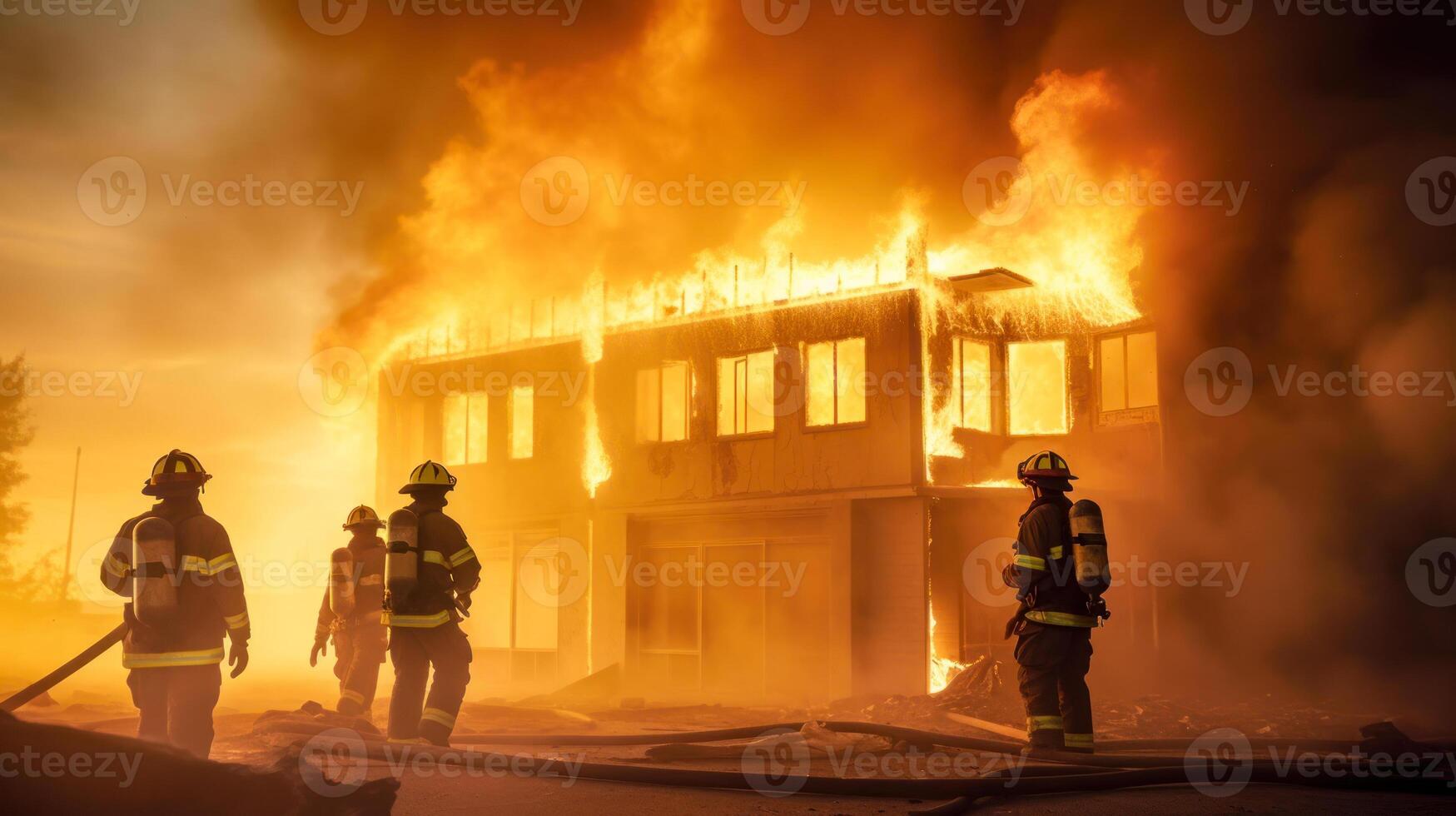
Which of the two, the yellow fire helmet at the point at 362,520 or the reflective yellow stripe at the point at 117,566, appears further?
the yellow fire helmet at the point at 362,520

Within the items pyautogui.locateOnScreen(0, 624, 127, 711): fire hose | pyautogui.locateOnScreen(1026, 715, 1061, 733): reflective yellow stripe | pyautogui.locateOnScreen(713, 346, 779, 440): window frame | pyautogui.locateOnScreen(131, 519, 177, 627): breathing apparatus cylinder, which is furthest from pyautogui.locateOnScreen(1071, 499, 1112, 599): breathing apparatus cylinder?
pyautogui.locateOnScreen(713, 346, 779, 440): window frame

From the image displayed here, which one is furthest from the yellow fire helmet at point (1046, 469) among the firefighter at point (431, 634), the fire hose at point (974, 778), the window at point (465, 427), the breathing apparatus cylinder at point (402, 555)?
the window at point (465, 427)

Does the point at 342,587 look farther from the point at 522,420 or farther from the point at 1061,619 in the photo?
the point at 522,420

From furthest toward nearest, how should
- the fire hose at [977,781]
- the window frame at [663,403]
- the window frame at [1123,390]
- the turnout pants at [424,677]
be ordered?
the window frame at [663,403]
the window frame at [1123,390]
the turnout pants at [424,677]
the fire hose at [977,781]

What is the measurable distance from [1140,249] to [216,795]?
15.2 m

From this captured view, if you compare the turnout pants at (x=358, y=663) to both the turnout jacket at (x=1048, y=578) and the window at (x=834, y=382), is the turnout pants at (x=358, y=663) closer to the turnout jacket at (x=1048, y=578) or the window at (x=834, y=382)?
the turnout jacket at (x=1048, y=578)

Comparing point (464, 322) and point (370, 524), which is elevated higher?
point (464, 322)

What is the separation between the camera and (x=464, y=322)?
24.5 metres

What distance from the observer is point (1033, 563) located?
9.30 meters

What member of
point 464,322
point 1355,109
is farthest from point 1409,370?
point 464,322

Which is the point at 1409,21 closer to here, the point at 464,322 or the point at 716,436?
the point at 716,436

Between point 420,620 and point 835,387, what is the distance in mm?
10550

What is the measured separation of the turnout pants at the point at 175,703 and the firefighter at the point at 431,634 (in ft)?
5.07

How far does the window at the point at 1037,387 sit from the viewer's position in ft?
61.7
